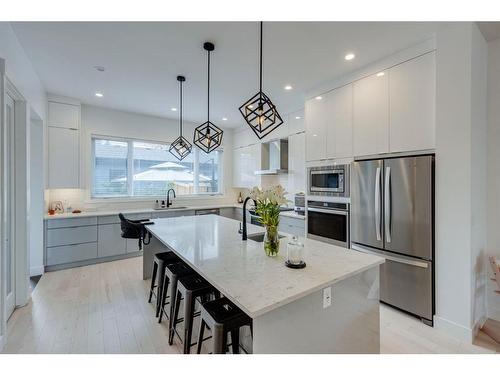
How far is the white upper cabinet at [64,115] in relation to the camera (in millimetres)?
3944

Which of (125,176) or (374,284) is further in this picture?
(125,176)

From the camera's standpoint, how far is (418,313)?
243 centimetres

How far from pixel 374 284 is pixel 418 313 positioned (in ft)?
3.96

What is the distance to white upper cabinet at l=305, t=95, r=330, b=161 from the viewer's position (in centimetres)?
342

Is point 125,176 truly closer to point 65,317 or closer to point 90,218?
point 90,218

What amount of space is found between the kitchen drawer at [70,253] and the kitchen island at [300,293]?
288cm

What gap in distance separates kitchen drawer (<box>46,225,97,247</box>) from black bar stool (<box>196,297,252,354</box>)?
11.1 ft

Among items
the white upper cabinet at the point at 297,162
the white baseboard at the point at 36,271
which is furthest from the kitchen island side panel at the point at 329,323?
the white baseboard at the point at 36,271

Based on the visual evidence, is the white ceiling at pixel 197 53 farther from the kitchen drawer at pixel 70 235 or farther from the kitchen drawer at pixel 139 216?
the kitchen drawer at pixel 70 235

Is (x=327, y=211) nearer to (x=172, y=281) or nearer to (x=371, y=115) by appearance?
(x=371, y=115)

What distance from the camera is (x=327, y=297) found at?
1434 mm

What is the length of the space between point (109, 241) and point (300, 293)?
4.06 meters

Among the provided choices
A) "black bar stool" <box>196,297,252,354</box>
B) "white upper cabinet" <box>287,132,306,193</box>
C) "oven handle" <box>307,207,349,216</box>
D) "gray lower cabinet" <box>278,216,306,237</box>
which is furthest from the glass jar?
"white upper cabinet" <box>287,132,306,193</box>

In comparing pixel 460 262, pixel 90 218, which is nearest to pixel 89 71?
pixel 90 218
